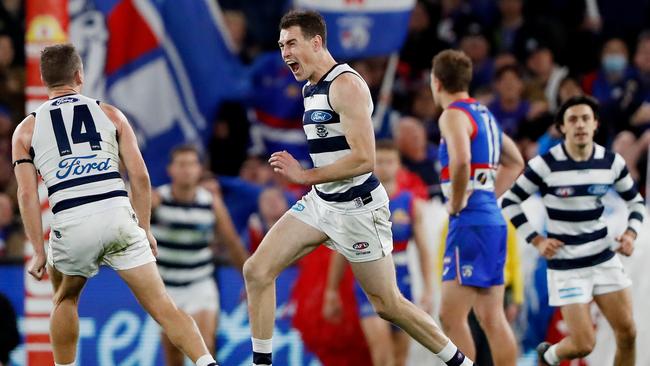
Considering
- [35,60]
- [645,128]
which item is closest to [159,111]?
[35,60]

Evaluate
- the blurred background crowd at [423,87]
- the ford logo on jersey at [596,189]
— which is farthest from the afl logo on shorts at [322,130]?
the blurred background crowd at [423,87]

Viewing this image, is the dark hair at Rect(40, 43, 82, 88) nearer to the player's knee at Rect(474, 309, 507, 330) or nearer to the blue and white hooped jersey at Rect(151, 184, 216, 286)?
the player's knee at Rect(474, 309, 507, 330)

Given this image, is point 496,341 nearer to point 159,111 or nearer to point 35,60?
point 35,60

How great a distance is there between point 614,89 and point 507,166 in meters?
5.02

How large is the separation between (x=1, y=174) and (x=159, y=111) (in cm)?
189

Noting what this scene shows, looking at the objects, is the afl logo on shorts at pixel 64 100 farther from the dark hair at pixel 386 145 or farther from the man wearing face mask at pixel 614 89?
the man wearing face mask at pixel 614 89

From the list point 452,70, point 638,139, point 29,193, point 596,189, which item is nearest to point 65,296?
point 29,193

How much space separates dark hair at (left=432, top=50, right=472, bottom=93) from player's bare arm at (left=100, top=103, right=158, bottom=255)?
2.42 metres

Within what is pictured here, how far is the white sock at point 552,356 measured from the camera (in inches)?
400

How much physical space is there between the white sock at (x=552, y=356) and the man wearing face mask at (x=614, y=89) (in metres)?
3.82

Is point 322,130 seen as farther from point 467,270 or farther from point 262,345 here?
point 467,270

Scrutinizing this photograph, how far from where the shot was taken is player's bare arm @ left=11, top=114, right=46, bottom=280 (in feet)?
27.7

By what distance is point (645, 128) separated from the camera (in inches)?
535

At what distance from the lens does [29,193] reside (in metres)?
8.49
